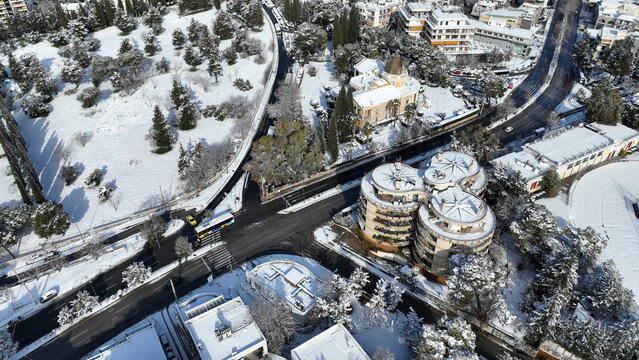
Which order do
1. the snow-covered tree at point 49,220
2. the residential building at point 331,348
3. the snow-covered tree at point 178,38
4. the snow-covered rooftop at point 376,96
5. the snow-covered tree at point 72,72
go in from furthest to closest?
the snow-covered tree at point 178,38 < the snow-covered tree at point 72,72 < the snow-covered rooftop at point 376,96 < the snow-covered tree at point 49,220 < the residential building at point 331,348

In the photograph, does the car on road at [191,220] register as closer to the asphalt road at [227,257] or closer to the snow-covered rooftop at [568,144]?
the asphalt road at [227,257]

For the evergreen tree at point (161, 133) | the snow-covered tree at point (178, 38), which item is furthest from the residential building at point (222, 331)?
the snow-covered tree at point (178, 38)

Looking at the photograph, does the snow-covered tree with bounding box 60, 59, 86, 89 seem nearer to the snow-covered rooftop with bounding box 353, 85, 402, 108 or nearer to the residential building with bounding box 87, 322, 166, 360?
the snow-covered rooftop with bounding box 353, 85, 402, 108

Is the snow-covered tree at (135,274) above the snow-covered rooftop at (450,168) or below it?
below

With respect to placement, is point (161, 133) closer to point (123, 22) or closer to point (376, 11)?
point (123, 22)

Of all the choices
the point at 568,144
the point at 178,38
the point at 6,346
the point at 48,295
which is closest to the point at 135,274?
the point at 48,295

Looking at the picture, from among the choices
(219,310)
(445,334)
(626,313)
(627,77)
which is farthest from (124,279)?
(627,77)
